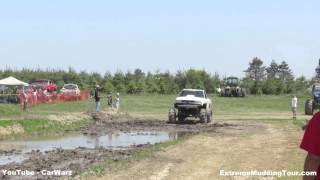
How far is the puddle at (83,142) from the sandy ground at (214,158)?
9.39 feet

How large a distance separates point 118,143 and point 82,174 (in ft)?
35.4

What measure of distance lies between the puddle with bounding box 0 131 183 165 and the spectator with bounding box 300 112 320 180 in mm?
13835

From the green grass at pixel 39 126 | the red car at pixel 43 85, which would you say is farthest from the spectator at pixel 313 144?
the red car at pixel 43 85

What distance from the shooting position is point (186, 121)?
129 ft

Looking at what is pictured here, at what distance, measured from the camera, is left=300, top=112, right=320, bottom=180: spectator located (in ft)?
16.7

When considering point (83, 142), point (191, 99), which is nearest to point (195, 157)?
point (83, 142)

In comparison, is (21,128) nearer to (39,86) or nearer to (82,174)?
(82,174)

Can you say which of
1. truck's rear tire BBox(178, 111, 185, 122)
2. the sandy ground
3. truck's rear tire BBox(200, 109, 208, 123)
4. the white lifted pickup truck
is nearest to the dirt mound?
the sandy ground

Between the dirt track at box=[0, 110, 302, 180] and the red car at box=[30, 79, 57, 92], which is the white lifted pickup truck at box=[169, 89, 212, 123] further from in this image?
the red car at box=[30, 79, 57, 92]

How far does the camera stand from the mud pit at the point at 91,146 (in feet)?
54.9

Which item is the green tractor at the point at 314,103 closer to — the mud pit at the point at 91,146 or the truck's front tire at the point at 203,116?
the truck's front tire at the point at 203,116

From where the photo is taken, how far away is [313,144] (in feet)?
16.7

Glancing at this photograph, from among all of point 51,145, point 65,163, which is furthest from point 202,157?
point 51,145

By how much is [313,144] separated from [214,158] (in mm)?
12121
